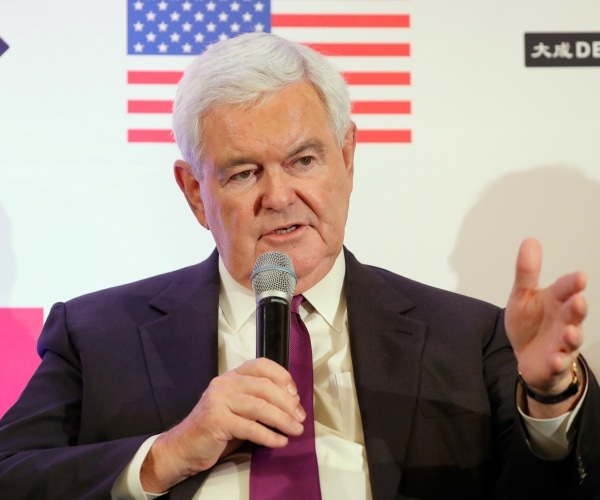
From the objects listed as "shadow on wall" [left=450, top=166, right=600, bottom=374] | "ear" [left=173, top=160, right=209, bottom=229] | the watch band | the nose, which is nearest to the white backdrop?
"shadow on wall" [left=450, top=166, right=600, bottom=374]

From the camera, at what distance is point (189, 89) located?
2494 millimetres

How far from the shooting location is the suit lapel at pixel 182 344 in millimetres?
2338

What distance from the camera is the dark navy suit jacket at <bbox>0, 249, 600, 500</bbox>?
2172 mm

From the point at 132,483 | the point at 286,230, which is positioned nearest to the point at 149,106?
the point at 286,230

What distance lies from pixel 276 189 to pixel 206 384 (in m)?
0.54

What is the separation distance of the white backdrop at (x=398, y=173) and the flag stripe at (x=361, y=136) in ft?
0.07

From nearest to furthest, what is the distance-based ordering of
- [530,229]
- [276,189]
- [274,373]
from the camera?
1. [274,373]
2. [276,189]
3. [530,229]

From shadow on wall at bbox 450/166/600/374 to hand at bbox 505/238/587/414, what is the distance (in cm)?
120

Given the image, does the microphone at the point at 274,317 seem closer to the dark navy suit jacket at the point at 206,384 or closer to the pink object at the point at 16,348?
the dark navy suit jacket at the point at 206,384

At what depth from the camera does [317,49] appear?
3.05m

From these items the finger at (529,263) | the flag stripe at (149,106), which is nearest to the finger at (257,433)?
the finger at (529,263)

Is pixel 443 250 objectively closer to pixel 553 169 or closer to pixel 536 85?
pixel 553 169

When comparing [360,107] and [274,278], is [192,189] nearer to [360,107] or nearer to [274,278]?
[360,107]

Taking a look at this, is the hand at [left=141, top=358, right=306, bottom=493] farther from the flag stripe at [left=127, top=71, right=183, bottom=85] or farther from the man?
the flag stripe at [left=127, top=71, right=183, bottom=85]
